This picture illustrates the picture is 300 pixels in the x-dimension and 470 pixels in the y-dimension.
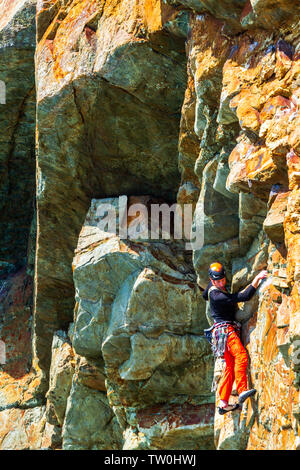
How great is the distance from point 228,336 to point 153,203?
708cm

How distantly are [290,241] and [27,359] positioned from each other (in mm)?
17696

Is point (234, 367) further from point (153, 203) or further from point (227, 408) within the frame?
point (153, 203)

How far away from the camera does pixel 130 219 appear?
20.2m

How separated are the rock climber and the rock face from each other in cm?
22

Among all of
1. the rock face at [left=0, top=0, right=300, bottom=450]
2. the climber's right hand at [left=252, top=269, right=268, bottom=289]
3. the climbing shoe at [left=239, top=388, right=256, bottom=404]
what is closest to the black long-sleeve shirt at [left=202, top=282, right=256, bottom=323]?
the rock face at [left=0, top=0, right=300, bottom=450]

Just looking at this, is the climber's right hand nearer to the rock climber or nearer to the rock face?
the rock climber

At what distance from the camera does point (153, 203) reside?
67.7 feet

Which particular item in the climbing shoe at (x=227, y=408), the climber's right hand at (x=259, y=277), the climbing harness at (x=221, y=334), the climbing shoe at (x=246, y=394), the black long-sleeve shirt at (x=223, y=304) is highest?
the climber's right hand at (x=259, y=277)

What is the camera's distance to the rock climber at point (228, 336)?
13945 mm

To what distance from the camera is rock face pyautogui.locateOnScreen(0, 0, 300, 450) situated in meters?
13.2

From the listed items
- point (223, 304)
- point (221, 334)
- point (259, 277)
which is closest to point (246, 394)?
point (221, 334)

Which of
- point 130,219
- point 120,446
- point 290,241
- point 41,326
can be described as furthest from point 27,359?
point 290,241

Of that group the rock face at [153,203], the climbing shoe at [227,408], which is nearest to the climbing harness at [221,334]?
the rock face at [153,203]

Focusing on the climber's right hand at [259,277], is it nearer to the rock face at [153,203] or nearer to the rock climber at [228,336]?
the rock climber at [228,336]
